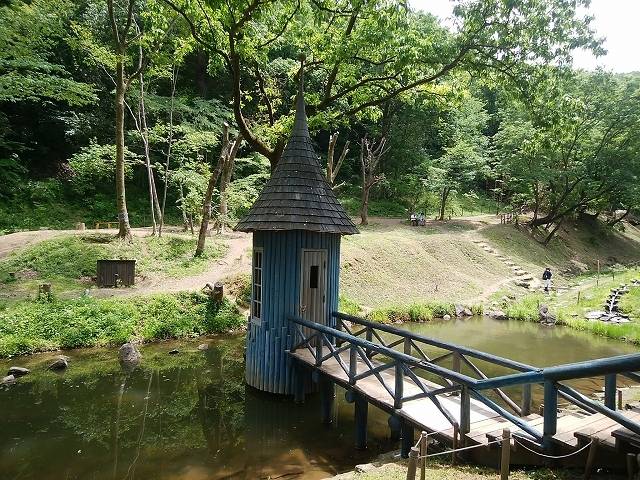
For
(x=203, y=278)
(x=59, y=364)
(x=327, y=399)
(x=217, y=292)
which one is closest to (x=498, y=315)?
(x=217, y=292)

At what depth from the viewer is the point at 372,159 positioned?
3141cm

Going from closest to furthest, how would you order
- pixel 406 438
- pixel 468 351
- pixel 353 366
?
1. pixel 406 438
2. pixel 468 351
3. pixel 353 366

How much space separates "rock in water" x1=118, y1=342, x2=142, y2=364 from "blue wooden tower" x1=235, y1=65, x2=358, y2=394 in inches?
157

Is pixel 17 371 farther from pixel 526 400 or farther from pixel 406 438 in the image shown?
pixel 526 400

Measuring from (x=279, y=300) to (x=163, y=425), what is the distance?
3451 millimetres

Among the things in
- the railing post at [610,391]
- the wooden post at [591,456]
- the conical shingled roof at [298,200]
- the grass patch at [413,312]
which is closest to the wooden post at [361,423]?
the conical shingled roof at [298,200]

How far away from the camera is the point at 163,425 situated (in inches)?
340

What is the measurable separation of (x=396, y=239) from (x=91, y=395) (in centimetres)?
1945

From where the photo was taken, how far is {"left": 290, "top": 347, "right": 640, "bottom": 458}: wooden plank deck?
483 centimetres

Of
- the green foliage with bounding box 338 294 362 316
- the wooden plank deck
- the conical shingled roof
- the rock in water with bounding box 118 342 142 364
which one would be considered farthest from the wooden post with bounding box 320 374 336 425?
the green foliage with bounding box 338 294 362 316

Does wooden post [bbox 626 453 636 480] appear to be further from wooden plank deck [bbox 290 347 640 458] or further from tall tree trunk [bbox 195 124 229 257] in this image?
tall tree trunk [bbox 195 124 229 257]

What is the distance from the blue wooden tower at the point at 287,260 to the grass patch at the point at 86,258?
979 cm

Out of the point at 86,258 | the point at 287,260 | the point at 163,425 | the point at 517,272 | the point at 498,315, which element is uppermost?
the point at 287,260

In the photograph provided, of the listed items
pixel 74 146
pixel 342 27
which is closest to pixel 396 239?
pixel 342 27
